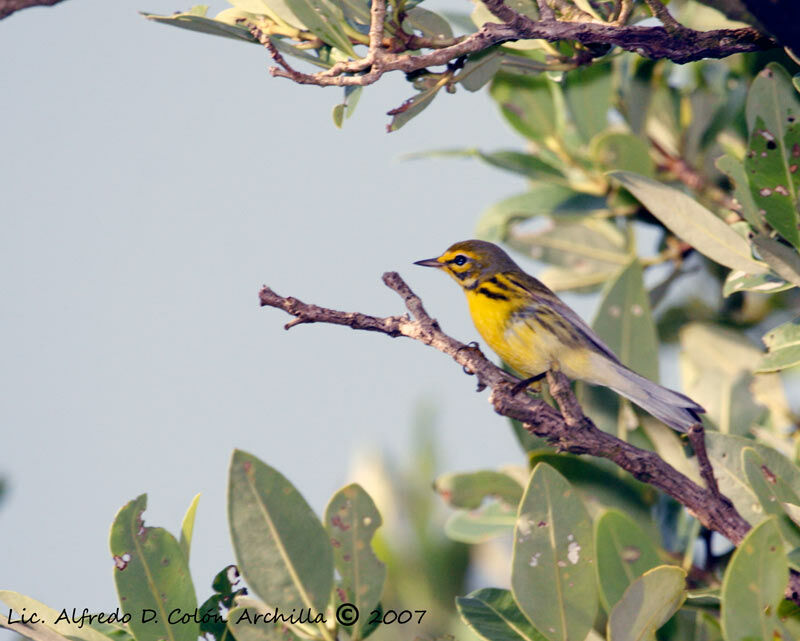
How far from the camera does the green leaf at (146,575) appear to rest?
87.5 inches

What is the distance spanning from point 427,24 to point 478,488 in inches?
61.4

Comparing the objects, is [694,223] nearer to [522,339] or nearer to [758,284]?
[758,284]

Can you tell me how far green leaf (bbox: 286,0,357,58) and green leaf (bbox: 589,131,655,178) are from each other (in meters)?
1.39

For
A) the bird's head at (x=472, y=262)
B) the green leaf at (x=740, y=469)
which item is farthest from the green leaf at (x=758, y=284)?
the bird's head at (x=472, y=262)

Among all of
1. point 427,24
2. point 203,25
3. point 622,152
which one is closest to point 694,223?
point 622,152

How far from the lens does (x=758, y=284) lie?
2.68 m

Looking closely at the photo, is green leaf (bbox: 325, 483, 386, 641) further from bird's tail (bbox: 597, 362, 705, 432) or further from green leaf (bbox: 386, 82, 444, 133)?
bird's tail (bbox: 597, 362, 705, 432)

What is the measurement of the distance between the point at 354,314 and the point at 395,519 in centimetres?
172

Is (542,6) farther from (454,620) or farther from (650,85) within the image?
(454,620)

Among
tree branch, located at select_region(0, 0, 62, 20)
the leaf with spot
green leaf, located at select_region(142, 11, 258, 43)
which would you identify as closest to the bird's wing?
the leaf with spot

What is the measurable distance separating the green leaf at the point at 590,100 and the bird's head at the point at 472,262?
2.40ft

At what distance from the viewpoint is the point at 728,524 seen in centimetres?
218

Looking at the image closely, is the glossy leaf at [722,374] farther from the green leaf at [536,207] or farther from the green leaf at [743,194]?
the green leaf at [743,194]

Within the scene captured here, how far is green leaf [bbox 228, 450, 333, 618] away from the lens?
2059 mm
